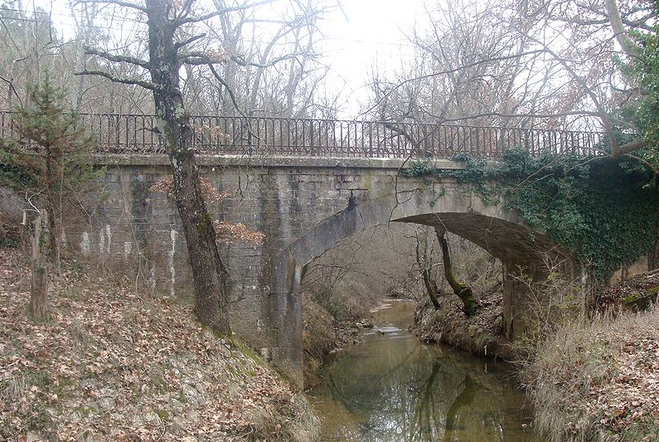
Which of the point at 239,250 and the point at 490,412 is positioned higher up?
the point at 239,250

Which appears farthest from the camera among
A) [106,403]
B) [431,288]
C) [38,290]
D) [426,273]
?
[431,288]

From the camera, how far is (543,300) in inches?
501

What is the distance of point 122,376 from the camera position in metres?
6.00

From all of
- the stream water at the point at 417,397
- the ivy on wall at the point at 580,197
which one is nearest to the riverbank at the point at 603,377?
the stream water at the point at 417,397

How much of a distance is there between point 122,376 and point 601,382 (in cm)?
583

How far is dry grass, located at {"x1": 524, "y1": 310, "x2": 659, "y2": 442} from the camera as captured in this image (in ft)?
20.6

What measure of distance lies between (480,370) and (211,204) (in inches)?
304

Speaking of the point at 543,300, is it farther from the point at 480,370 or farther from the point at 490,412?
the point at 490,412

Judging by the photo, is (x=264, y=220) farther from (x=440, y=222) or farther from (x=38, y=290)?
(x=38, y=290)

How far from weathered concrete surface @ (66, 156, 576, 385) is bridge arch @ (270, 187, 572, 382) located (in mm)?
18

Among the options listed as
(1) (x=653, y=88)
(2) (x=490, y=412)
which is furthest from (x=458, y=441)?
(1) (x=653, y=88)

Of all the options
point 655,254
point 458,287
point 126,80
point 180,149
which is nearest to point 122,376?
point 180,149

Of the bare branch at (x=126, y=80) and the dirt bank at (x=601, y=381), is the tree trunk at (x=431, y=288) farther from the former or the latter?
the bare branch at (x=126, y=80)

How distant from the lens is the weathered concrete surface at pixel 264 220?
30.6 feet
